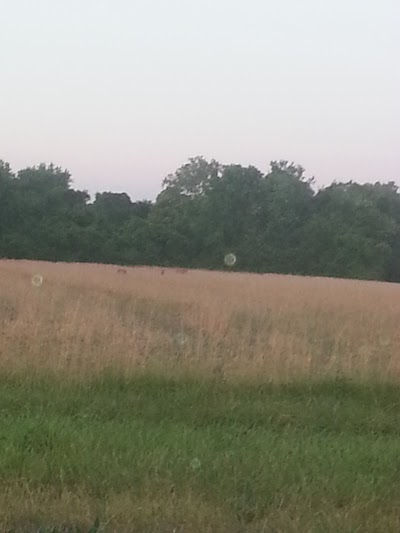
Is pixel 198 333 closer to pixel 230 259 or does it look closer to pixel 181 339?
pixel 181 339

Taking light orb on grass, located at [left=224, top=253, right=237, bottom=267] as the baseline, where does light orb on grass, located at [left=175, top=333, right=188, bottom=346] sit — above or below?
below

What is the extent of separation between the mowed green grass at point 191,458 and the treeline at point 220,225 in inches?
1666

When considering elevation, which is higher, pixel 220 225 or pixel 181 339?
pixel 220 225

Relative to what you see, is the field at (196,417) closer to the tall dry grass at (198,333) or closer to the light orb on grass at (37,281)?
the tall dry grass at (198,333)

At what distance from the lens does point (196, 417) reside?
7.96 m

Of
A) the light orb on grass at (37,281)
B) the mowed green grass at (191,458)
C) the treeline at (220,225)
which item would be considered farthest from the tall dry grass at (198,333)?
the treeline at (220,225)

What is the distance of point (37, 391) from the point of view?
8.57 meters

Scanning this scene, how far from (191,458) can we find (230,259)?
49025 millimetres

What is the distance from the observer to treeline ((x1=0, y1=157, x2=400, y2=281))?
51.7 m

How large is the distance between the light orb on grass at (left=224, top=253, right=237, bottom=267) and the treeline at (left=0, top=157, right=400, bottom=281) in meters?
0.42

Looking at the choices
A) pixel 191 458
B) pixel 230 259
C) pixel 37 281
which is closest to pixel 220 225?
pixel 230 259

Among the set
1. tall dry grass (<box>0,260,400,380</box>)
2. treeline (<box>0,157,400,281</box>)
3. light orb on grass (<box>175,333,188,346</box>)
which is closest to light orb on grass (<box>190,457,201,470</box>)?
tall dry grass (<box>0,260,400,380</box>)

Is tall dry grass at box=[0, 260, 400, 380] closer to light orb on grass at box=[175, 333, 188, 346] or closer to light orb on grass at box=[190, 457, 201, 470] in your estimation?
light orb on grass at box=[175, 333, 188, 346]

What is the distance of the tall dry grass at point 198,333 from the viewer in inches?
379
